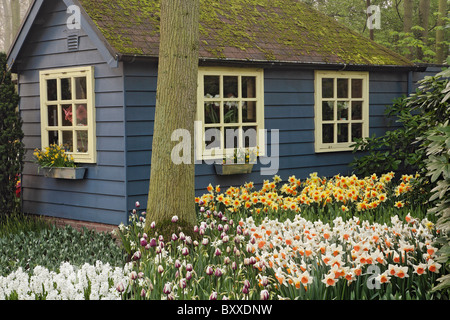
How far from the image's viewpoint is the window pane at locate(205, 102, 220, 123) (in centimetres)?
936

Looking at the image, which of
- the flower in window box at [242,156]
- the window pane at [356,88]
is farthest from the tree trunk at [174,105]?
the window pane at [356,88]

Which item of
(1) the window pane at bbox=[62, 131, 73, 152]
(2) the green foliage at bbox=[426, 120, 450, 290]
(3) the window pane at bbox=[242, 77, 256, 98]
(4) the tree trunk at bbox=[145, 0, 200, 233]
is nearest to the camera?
(2) the green foliage at bbox=[426, 120, 450, 290]

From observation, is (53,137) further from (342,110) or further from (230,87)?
(342,110)

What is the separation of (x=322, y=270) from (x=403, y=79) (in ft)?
26.6

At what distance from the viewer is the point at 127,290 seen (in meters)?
4.96

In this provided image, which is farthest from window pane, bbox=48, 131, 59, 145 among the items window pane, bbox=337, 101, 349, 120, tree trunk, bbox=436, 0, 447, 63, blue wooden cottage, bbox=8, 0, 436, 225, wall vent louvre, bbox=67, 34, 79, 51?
tree trunk, bbox=436, 0, 447, 63

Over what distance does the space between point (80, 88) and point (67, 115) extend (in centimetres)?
50

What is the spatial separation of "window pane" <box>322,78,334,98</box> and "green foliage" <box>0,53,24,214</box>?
5.09m

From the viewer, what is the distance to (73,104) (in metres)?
9.21

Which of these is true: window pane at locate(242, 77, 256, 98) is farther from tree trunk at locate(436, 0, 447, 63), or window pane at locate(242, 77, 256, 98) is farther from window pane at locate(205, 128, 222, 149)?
tree trunk at locate(436, 0, 447, 63)

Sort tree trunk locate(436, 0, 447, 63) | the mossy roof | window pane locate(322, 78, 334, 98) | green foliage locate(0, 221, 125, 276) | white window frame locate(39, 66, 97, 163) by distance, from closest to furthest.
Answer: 1. green foliage locate(0, 221, 125, 276)
2. the mossy roof
3. white window frame locate(39, 66, 97, 163)
4. window pane locate(322, 78, 334, 98)
5. tree trunk locate(436, 0, 447, 63)

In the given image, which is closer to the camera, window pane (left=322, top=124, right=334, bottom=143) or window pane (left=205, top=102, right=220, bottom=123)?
window pane (left=205, top=102, right=220, bottom=123)

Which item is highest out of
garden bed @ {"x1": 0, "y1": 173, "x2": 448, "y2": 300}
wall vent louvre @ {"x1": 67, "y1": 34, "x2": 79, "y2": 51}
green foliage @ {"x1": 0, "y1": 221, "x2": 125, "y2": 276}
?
wall vent louvre @ {"x1": 67, "y1": 34, "x2": 79, "y2": 51}

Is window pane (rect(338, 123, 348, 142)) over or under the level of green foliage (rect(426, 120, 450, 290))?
over
